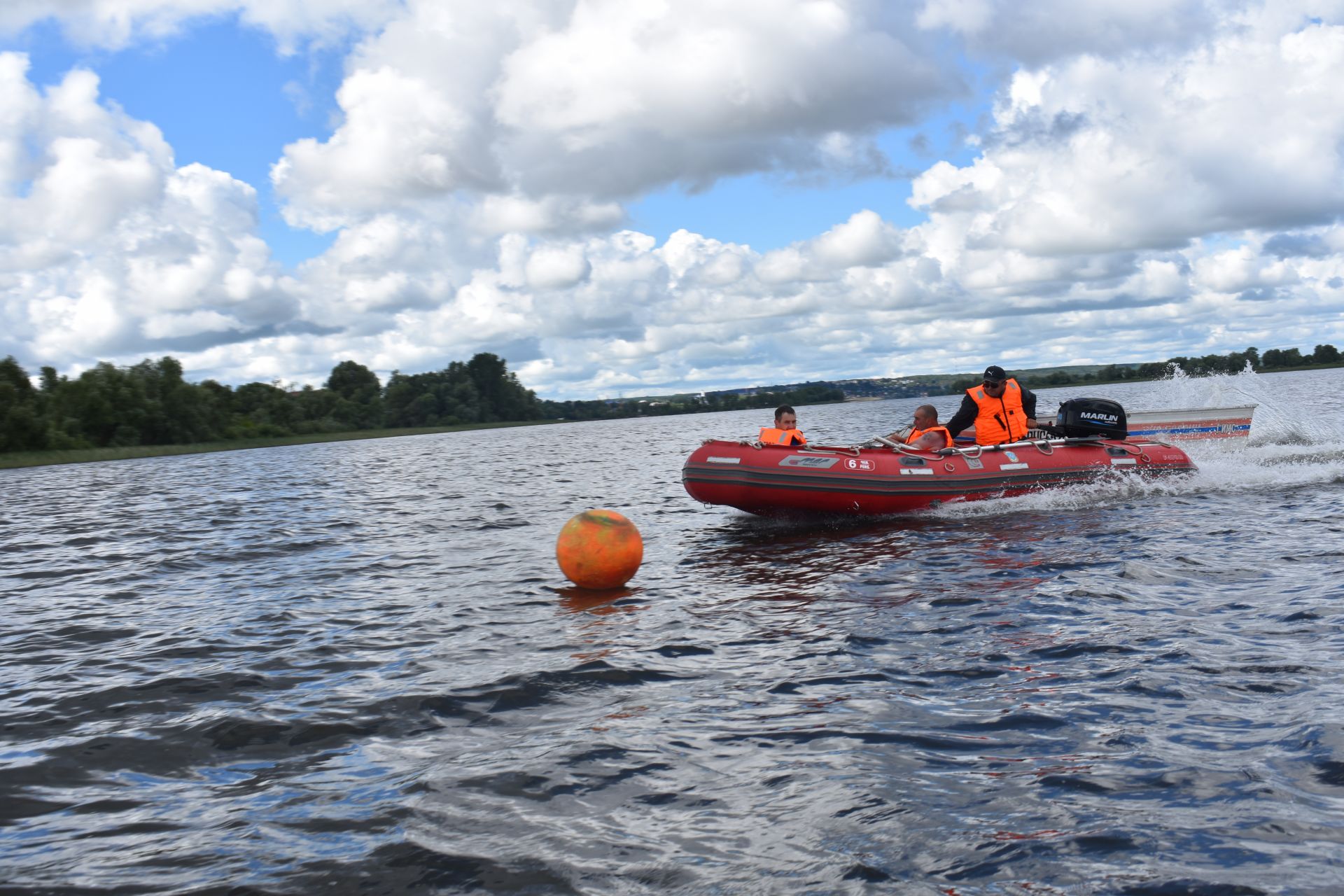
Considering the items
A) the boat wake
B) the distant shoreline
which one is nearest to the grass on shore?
the distant shoreline

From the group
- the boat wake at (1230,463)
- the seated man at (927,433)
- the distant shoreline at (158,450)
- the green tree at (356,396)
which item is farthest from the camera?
the green tree at (356,396)

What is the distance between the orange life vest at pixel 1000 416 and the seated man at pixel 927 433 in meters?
0.50

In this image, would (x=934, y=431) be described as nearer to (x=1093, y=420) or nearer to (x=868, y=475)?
(x=868, y=475)

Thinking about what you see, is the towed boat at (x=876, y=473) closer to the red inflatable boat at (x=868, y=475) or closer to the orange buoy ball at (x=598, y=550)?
the red inflatable boat at (x=868, y=475)

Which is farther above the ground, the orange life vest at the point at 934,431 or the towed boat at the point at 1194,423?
the orange life vest at the point at 934,431

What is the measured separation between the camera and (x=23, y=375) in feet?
193

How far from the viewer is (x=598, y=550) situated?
8.54 m

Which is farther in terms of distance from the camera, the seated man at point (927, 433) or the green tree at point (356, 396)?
the green tree at point (356, 396)

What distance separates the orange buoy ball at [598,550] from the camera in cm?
855

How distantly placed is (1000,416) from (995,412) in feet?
0.32

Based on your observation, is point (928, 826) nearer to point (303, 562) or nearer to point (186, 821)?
point (186, 821)

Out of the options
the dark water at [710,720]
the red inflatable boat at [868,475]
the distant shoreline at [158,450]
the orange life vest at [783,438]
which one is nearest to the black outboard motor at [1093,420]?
the red inflatable boat at [868,475]

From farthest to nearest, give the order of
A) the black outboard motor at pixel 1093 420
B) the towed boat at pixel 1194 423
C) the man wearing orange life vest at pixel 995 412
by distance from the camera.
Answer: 1. the towed boat at pixel 1194 423
2. the black outboard motor at pixel 1093 420
3. the man wearing orange life vest at pixel 995 412

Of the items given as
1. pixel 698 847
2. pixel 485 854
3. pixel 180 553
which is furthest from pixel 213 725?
pixel 180 553
